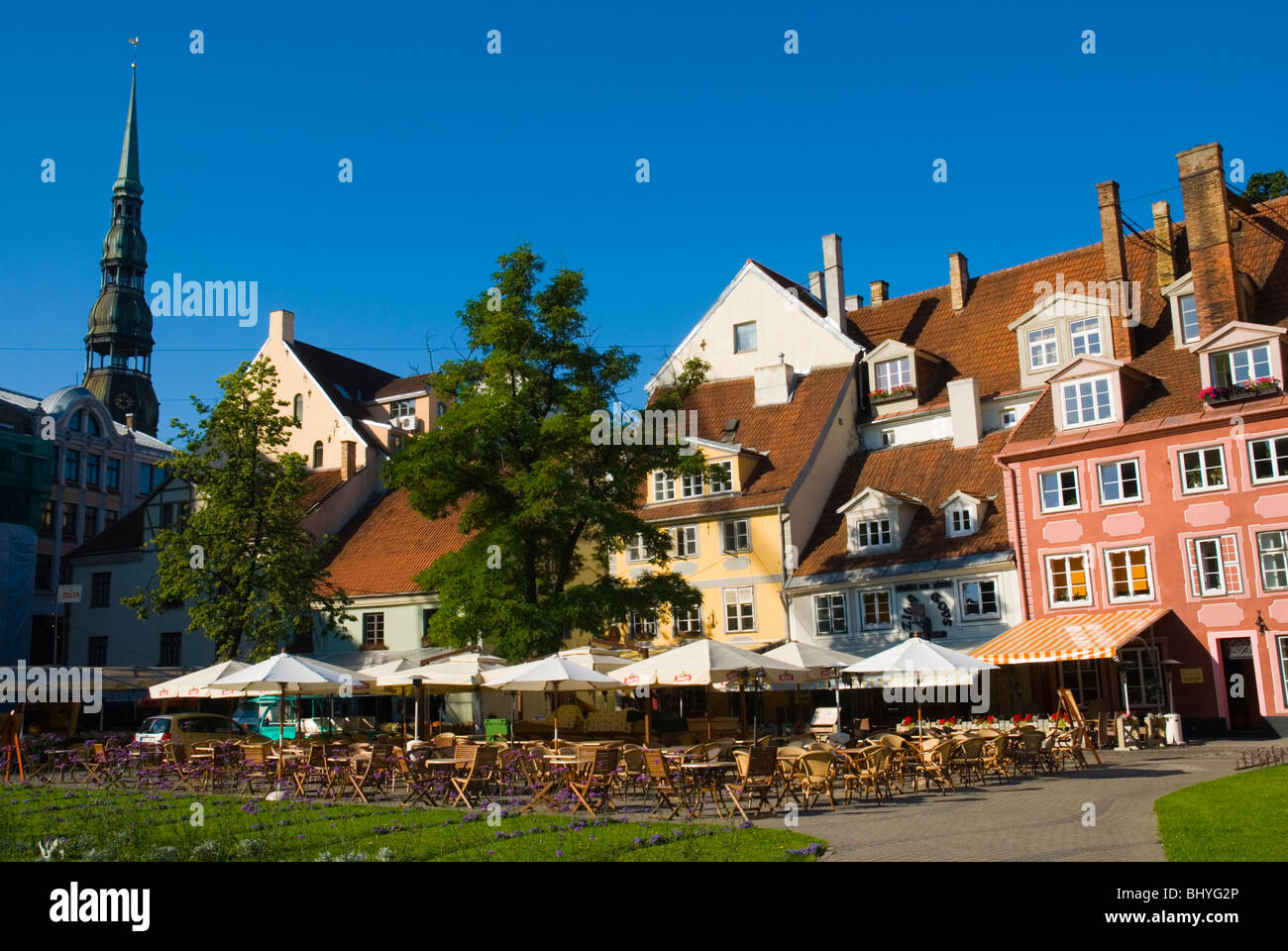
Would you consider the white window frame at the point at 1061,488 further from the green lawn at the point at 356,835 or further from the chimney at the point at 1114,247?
the green lawn at the point at 356,835

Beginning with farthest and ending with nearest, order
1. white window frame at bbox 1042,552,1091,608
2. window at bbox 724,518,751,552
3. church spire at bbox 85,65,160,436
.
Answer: church spire at bbox 85,65,160,436, window at bbox 724,518,751,552, white window frame at bbox 1042,552,1091,608

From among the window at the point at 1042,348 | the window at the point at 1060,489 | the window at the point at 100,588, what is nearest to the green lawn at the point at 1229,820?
the window at the point at 1060,489

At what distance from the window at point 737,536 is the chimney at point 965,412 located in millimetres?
7374

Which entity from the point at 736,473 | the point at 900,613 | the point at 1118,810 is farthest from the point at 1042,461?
the point at 1118,810

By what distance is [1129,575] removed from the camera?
107 feet

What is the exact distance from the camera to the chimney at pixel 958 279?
44625 mm

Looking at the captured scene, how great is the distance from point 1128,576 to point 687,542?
1458 cm

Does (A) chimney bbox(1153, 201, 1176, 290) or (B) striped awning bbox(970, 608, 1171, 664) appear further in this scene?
(A) chimney bbox(1153, 201, 1176, 290)

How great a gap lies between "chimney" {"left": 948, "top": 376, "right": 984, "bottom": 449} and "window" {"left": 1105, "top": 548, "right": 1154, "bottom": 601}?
721cm

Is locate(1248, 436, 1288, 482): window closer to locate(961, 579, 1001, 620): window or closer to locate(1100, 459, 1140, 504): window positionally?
locate(1100, 459, 1140, 504): window

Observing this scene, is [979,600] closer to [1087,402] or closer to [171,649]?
[1087,402]

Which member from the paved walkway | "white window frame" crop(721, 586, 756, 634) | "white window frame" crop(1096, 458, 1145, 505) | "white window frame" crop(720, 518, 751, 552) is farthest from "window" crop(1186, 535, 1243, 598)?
"white window frame" crop(720, 518, 751, 552)

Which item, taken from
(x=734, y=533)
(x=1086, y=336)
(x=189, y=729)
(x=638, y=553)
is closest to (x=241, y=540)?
(x=189, y=729)

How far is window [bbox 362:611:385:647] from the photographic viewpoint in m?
44.5
